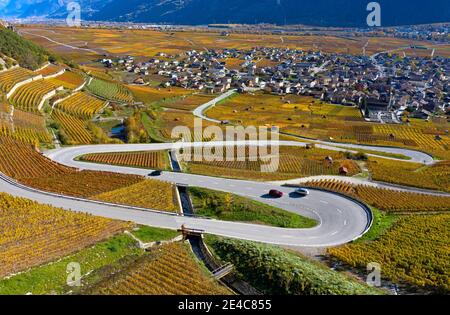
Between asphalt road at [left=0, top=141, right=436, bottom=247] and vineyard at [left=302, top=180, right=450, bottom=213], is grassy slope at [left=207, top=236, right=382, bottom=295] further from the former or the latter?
vineyard at [left=302, top=180, right=450, bottom=213]

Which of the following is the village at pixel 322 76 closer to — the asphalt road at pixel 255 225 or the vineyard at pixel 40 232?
the asphalt road at pixel 255 225

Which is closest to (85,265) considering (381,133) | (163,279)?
(163,279)

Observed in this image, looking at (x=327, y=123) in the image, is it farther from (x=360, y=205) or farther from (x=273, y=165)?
(x=360, y=205)

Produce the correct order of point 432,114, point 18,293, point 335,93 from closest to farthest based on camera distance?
point 18,293
point 432,114
point 335,93

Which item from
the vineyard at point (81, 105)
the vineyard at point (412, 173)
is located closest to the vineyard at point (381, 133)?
the vineyard at point (412, 173)

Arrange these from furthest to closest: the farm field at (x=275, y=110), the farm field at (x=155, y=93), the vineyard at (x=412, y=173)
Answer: the farm field at (x=155, y=93), the farm field at (x=275, y=110), the vineyard at (x=412, y=173)

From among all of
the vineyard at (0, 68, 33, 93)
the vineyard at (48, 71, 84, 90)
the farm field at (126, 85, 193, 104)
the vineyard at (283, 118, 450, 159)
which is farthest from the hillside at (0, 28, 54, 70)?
the vineyard at (283, 118, 450, 159)
